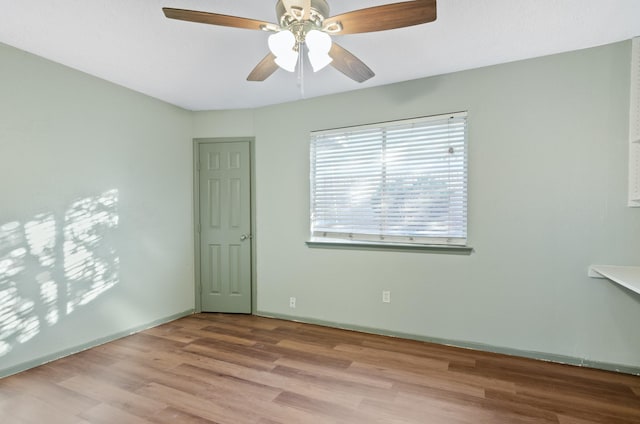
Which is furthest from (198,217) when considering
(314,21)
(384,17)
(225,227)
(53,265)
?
(384,17)

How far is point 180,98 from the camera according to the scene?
12.2 ft

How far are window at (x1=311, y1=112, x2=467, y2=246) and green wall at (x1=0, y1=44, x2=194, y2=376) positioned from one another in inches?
72.5

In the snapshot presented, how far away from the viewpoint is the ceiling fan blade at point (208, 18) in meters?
1.58

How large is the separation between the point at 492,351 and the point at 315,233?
81.4 inches

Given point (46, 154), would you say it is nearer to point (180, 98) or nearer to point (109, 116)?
point (109, 116)

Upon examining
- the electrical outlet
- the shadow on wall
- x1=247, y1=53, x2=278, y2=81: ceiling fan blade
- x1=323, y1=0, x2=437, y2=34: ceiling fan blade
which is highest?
x1=323, y1=0, x2=437, y2=34: ceiling fan blade

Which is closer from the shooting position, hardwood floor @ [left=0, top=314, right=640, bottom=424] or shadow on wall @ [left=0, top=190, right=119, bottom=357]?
hardwood floor @ [left=0, top=314, right=640, bottom=424]

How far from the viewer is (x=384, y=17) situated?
1.60 metres

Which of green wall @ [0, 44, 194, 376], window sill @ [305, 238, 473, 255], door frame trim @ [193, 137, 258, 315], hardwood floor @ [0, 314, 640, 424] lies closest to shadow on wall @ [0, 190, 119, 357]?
green wall @ [0, 44, 194, 376]

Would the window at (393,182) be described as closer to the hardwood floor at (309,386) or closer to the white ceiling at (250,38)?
the white ceiling at (250,38)

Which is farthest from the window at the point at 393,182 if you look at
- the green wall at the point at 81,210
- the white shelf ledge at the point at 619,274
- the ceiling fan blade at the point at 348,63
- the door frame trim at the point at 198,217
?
the green wall at the point at 81,210

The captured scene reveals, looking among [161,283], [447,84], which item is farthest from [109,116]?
[447,84]

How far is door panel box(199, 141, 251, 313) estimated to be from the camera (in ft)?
13.5

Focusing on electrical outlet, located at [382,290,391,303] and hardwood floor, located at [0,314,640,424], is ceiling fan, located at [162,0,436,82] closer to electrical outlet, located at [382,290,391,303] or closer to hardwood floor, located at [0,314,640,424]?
hardwood floor, located at [0,314,640,424]
